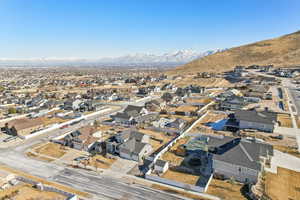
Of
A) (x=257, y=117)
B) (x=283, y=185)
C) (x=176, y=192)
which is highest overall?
(x=257, y=117)

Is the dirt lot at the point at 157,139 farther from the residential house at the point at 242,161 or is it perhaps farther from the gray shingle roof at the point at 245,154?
the gray shingle roof at the point at 245,154

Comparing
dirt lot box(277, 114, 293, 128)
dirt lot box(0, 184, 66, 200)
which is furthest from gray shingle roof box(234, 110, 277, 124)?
dirt lot box(0, 184, 66, 200)


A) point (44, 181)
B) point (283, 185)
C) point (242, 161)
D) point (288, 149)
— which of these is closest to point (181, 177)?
point (242, 161)

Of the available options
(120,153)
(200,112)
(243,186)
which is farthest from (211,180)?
(200,112)

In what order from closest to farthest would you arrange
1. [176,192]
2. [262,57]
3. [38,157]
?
[176,192] → [38,157] → [262,57]

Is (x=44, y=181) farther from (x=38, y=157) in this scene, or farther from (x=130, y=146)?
(x=130, y=146)

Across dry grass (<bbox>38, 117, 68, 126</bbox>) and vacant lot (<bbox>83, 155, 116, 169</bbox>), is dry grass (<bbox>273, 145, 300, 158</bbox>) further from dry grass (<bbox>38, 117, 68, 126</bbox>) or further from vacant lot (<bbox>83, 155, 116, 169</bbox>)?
dry grass (<bbox>38, 117, 68, 126</bbox>)

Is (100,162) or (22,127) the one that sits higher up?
(22,127)
